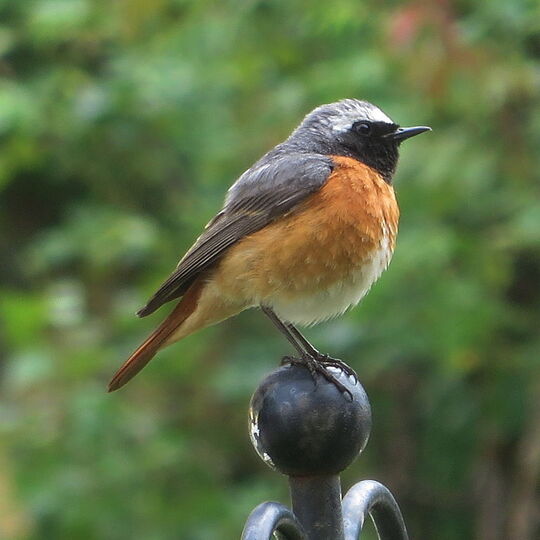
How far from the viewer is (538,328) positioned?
462 centimetres

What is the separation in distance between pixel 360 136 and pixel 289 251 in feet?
2.08

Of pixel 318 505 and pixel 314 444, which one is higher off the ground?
pixel 314 444

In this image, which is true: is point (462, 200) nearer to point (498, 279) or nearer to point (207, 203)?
point (498, 279)

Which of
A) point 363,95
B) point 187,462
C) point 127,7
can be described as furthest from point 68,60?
point 187,462

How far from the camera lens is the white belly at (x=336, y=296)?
3.42 m

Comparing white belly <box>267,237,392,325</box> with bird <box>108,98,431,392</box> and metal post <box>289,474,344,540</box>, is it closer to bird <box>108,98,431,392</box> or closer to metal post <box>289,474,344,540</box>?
bird <box>108,98,431,392</box>

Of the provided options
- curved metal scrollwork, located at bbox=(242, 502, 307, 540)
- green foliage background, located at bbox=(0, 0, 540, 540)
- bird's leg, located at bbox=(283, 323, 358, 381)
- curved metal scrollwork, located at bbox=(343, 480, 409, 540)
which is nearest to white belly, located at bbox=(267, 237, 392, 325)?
bird's leg, located at bbox=(283, 323, 358, 381)

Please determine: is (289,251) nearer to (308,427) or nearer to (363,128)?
(363,128)

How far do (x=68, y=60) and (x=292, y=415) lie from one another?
393 centimetres

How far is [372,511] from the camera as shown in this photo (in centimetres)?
226

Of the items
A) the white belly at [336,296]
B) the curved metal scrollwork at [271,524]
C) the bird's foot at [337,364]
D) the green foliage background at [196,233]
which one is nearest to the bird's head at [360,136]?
the white belly at [336,296]

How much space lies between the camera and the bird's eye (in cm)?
377

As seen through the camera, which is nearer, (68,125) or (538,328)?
(538,328)

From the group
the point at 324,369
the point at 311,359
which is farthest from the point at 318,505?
the point at 311,359
